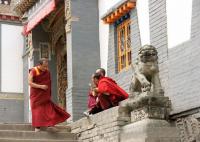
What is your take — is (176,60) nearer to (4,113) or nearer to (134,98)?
(134,98)

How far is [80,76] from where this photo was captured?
13383mm

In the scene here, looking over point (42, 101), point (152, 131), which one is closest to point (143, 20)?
point (42, 101)

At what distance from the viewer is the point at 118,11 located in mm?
12438

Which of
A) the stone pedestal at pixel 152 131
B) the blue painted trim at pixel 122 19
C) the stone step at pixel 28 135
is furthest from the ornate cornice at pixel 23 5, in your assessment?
the stone pedestal at pixel 152 131

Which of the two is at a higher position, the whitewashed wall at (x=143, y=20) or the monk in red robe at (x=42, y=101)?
the whitewashed wall at (x=143, y=20)

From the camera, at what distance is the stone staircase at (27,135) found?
1005 cm

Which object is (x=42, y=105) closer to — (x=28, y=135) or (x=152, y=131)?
(x=28, y=135)

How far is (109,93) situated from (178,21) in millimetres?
1831

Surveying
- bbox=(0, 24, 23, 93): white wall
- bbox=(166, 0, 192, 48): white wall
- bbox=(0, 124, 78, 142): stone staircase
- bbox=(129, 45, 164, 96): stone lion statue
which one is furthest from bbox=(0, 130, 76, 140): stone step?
bbox=(0, 24, 23, 93): white wall

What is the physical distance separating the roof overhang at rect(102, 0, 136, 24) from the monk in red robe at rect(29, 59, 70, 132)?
252cm

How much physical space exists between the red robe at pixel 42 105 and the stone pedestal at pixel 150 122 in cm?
204

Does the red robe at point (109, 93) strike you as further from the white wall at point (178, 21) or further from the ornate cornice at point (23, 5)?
the ornate cornice at point (23, 5)

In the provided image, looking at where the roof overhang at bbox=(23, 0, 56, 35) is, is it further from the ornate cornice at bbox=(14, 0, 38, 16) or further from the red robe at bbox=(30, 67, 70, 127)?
the red robe at bbox=(30, 67, 70, 127)

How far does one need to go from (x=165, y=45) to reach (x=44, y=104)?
101 inches
